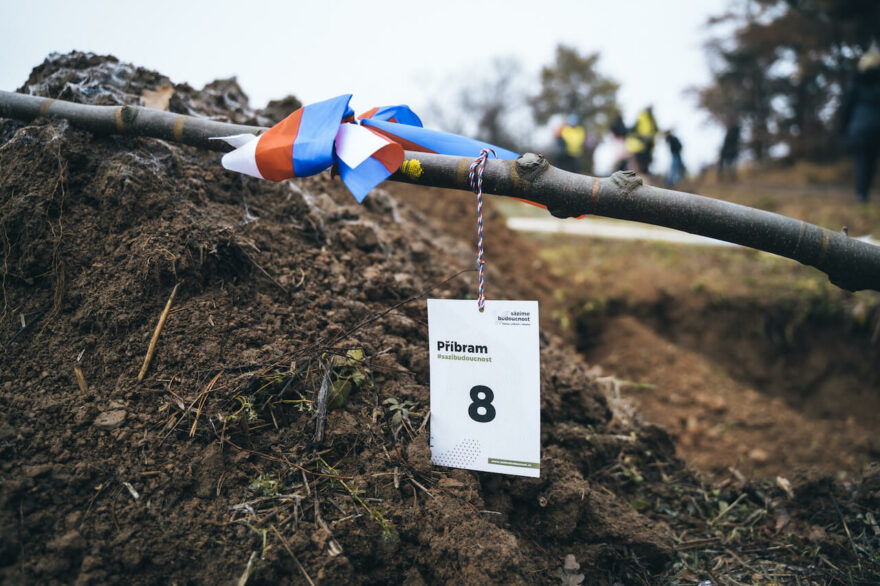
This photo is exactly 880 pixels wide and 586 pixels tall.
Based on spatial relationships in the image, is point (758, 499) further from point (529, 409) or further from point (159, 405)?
point (159, 405)

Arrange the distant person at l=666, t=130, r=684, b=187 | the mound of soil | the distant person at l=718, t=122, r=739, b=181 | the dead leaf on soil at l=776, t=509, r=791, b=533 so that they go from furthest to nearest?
the distant person at l=718, t=122, r=739, b=181, the distant person at l=666, t=130, r=684, b=187, the dead leaf on soil at l=776, t=509, r=791, b=533, the mound of soil

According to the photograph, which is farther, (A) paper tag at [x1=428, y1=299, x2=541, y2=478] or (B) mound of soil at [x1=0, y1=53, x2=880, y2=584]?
(A) paper tag at [x1=428, y1=299, x2=541, y2=478]

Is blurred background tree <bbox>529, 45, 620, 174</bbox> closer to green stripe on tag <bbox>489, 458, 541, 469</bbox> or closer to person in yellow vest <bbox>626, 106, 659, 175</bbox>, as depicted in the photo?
person in yellow vest <bbox>626, 106, 659, 175</bbox>

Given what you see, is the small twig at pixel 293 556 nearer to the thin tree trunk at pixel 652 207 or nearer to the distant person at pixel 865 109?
the thin tree trunk at pixel 652 207

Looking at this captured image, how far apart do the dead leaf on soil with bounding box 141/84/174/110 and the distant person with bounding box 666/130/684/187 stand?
10020mm

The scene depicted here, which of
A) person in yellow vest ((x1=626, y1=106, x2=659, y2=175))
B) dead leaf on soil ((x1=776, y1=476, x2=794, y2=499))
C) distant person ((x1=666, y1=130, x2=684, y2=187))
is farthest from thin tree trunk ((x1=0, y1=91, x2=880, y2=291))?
distant person ((x1=666, y1=130, x2=684, y2=187))

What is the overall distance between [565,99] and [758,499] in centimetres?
2522

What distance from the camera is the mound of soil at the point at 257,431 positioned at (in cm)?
154

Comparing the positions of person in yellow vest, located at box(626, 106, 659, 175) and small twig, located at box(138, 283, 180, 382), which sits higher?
person in yellow vest, located at box(626, 106, 659, 175)

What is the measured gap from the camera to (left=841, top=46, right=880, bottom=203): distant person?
279 inches

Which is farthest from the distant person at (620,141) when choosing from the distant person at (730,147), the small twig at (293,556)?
the small twig at (293,556)

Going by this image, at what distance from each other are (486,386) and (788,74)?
21021mm

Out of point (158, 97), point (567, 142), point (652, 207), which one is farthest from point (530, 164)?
point (567, 142)

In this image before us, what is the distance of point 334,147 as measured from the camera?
1.92 m
